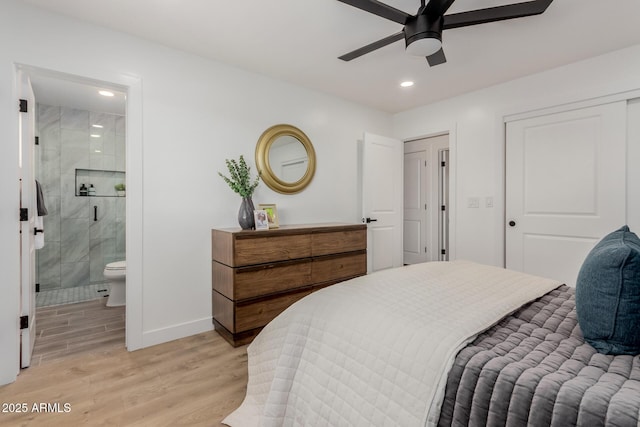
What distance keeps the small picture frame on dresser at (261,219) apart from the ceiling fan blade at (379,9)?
1.72 meters

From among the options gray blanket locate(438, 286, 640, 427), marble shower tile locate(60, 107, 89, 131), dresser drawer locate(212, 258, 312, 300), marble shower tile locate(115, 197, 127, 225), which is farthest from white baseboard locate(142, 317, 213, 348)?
marble shower tile locate(60, 107, 89, 131)

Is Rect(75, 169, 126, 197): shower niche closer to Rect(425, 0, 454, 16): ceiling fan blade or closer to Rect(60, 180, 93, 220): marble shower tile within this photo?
Rect(60, 180, 93, 220): marble shower tile

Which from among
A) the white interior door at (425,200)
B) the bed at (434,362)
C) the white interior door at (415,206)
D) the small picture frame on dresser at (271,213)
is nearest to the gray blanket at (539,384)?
the bed at (434,362)

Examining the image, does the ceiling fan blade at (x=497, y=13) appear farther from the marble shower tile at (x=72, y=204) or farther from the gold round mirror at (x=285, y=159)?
the marble shower tile at (x=72, y=204)

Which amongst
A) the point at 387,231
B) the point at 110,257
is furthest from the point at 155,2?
the point at 110,257

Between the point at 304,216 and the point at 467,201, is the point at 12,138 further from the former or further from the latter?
the point at 467,201

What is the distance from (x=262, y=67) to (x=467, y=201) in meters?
2.69

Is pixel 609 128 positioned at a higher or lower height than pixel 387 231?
higher

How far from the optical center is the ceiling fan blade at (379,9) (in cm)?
162

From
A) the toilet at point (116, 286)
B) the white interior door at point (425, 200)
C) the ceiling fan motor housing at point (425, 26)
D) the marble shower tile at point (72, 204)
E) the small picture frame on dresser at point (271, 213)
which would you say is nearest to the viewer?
the ceiling fan motor housing at point (425, 26)

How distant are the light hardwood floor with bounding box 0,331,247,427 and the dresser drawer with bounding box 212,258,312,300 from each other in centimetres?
44

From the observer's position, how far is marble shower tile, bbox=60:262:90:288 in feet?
13.5

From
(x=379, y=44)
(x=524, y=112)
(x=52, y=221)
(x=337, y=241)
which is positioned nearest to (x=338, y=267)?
(x=337, y=241)

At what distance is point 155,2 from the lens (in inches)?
78.7
